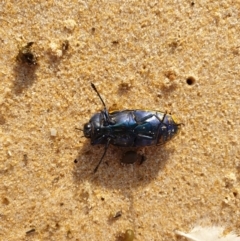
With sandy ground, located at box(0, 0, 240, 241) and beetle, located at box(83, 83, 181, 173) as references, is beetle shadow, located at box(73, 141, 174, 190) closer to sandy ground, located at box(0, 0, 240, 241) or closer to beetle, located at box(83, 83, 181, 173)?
sandy ground, located at box(0, 0, 240, 241)

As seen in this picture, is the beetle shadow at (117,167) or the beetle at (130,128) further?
the beetle shadow at (117,167)

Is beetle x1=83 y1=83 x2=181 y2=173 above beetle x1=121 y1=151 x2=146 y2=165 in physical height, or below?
above

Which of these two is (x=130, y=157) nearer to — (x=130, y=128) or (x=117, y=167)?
(x=117, y=167)

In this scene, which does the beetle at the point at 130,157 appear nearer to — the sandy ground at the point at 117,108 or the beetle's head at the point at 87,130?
the sandy ground at the point at 117,108

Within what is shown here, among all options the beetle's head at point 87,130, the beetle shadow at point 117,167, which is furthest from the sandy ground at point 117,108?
the beetle's head at point 87,130

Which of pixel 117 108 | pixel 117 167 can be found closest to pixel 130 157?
pixel 117 167

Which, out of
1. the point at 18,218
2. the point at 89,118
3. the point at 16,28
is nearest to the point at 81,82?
the point at 89,118

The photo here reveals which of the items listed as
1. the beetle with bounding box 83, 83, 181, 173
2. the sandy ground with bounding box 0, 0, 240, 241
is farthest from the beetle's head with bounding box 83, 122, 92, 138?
the sandy ground with bounding box 0, 0, 240, 241

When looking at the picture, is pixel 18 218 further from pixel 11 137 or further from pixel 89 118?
pixel 89 118

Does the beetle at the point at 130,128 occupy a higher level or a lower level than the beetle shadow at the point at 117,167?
higher
